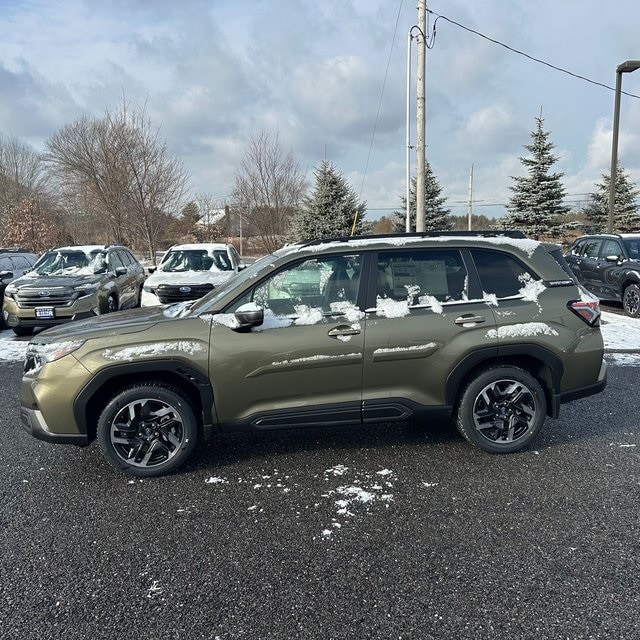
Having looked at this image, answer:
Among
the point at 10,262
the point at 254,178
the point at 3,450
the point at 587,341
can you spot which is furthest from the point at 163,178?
the point at 587,341

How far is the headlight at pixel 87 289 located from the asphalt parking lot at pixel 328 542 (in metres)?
5.33

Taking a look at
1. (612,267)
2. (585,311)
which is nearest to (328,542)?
(585,311)

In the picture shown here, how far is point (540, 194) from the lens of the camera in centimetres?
2789

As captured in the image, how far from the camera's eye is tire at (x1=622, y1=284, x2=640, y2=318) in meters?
10.6

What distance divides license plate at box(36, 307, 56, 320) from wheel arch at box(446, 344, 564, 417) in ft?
24.9

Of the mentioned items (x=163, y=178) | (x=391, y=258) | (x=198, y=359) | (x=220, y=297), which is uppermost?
(x=163, y=178)

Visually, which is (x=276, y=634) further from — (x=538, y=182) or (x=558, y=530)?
(x=538, y=182)

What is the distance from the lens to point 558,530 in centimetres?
299

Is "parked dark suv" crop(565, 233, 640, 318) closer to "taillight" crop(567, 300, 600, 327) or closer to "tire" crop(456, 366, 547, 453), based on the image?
"taillight" crop(567, 300, 600, 327)

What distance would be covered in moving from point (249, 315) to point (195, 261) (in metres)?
8.34

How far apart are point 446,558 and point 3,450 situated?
374 centimetres

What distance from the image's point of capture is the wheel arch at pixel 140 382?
3564mm

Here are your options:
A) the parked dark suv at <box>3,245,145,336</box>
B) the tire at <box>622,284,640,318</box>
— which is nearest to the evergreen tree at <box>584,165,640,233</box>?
the tire at <box>622,284,640,318</box>

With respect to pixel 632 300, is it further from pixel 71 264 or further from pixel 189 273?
pixel 71 264
